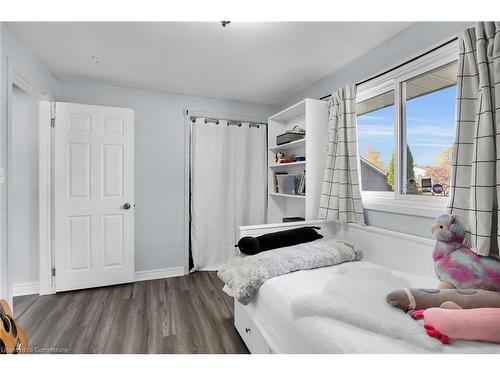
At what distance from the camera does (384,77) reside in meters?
2.06

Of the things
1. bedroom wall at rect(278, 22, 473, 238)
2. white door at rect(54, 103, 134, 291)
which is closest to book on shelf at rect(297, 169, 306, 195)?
bedroom wall at rect(278, 22, 473, 238)

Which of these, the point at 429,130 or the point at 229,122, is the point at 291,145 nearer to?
the point at 229,122

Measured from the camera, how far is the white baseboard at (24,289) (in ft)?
8.46

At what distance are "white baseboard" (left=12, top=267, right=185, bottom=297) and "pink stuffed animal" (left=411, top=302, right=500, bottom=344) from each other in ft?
9.29

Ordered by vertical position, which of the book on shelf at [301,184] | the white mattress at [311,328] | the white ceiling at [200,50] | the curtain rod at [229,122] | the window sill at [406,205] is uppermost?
the white ceiling at [200,50]

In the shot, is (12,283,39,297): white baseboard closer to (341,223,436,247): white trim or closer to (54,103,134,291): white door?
(54,103,134,291): white door

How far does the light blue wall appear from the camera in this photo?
10.1ft

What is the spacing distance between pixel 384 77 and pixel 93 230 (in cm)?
326

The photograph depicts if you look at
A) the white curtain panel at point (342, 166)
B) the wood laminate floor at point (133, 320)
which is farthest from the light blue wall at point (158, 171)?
the white curtain panel at point (342, 166)

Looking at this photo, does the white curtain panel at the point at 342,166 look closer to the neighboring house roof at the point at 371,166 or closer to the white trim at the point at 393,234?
the white trim at the point at 393,234

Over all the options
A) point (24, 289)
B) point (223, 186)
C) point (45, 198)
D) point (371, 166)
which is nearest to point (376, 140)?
point (371, 166)

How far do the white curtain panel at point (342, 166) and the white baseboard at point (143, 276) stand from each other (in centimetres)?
200

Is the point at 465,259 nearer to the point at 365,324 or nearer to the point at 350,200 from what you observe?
the point at 365,324
